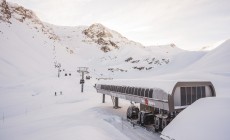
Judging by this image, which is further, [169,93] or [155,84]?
[155,84]

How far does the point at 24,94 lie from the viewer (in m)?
54.5

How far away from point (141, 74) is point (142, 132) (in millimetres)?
84180

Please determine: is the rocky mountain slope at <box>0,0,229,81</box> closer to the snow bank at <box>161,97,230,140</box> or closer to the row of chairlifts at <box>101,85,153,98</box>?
the row of chairlifts at <box>101,85,153,98</box>

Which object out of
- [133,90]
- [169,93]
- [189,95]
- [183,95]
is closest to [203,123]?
[169,93]

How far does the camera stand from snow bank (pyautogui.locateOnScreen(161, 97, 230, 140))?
620 inches

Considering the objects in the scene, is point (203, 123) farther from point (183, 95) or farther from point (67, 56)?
point (67, 56)

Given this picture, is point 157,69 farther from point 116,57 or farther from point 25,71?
point 25,71

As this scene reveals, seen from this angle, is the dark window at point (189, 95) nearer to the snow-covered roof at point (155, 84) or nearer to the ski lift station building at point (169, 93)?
the ski lift station building at point (169, 93)

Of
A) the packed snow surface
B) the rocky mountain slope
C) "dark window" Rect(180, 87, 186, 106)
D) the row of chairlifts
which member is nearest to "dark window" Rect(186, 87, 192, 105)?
"dark window" Rect(180, 87, 186, 106)

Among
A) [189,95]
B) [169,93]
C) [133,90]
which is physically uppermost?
[169,93]

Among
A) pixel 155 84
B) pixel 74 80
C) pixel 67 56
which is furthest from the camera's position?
pixel 67 56

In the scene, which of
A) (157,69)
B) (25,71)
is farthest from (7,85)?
(157,69)

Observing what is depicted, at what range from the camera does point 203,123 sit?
1730 centimetres

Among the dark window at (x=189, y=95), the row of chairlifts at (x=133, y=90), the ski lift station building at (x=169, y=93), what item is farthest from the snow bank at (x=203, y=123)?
the row of chairlifts at (x=133, y=90)
